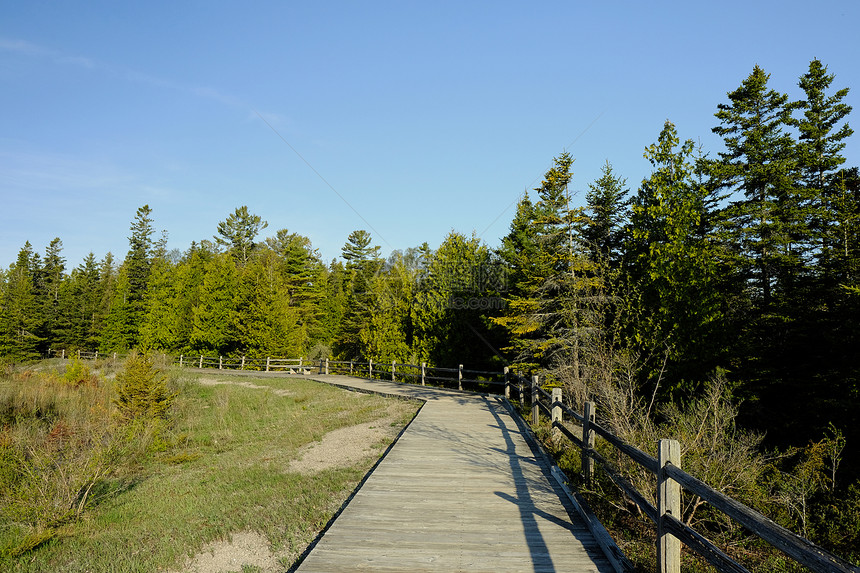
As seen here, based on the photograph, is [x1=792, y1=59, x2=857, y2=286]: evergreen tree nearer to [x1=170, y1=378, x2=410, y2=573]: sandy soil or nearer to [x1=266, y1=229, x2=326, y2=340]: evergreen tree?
[x1=170, y1=378, x2=410, y2=573]: sandy soil

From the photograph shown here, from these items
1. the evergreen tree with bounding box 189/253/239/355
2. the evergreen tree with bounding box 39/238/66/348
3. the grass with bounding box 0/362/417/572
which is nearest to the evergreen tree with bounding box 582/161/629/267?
the grass with bounding box 0/362/417/572

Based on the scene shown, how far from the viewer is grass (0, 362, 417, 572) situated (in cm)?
574

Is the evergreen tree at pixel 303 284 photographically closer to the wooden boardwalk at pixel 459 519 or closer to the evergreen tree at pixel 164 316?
the evergreen tree at pixel 164 316

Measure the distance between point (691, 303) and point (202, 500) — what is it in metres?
16.9

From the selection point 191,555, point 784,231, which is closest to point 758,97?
point 784,231

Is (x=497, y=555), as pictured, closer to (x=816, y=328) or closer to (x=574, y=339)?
(x=574, y=339)

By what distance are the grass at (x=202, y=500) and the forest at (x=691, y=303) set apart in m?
5.34

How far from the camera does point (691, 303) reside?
17.0 metres

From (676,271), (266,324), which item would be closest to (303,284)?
(266,324)

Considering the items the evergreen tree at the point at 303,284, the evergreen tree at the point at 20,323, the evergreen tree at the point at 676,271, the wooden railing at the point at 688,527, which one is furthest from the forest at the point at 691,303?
the evergreen tree at the point at 20,323

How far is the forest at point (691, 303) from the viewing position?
12.8 metres

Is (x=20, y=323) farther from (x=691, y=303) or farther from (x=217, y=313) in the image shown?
(x=691, y=303)

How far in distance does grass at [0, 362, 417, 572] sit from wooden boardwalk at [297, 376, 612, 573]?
0.78 m

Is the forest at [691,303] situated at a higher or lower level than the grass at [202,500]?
higher
